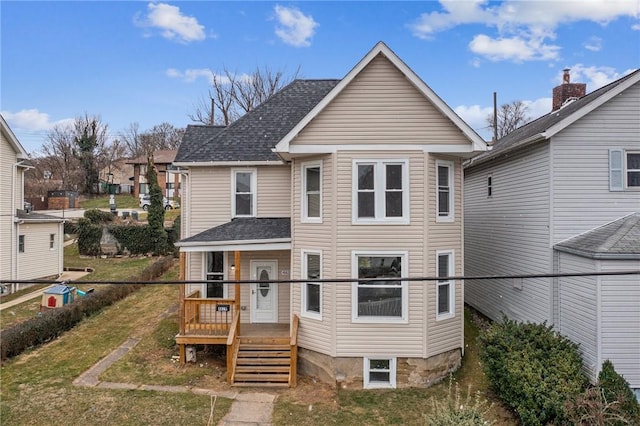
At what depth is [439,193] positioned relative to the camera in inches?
420

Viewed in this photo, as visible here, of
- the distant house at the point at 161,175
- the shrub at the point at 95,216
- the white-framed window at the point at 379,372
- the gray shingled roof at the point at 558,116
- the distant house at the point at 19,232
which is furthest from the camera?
the distant house at the point at 161,175

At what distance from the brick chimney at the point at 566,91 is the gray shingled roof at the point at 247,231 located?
11.8 meters

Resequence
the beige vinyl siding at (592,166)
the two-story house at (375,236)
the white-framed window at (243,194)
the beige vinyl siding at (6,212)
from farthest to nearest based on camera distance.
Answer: the beige vinyl siding at (6,212), the white-framed window at (243,194), the beige vinyl siding at (592,166), the two-story house at (375,236)

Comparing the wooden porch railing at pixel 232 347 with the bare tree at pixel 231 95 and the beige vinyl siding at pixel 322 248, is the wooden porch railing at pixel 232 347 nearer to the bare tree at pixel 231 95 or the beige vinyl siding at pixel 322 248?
the beige vinyl siding at pixel 322 248

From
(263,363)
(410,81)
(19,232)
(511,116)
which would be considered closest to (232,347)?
(263,363)

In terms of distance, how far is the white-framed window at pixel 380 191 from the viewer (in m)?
10.1

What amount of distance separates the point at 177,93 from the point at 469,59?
27055mm

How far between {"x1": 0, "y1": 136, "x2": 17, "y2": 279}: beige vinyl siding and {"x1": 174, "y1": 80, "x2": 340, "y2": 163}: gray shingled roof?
→ 1131 centimetres

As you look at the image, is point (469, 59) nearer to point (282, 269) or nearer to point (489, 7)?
point (489, 7)

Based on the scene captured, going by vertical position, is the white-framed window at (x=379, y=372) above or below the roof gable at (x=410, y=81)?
below

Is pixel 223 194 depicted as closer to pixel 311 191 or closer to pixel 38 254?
pixel 311 191

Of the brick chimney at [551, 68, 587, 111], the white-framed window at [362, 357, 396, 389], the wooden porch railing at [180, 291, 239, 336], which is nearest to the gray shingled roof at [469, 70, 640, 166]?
the brick chimney at [551, 68, 587, 111]

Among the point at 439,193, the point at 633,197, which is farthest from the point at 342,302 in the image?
the point at 633,197

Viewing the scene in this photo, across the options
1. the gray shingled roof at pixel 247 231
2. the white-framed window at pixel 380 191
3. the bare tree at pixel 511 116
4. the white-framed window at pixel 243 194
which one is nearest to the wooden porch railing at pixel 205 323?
the gray shingled roof at pixel 247 231
